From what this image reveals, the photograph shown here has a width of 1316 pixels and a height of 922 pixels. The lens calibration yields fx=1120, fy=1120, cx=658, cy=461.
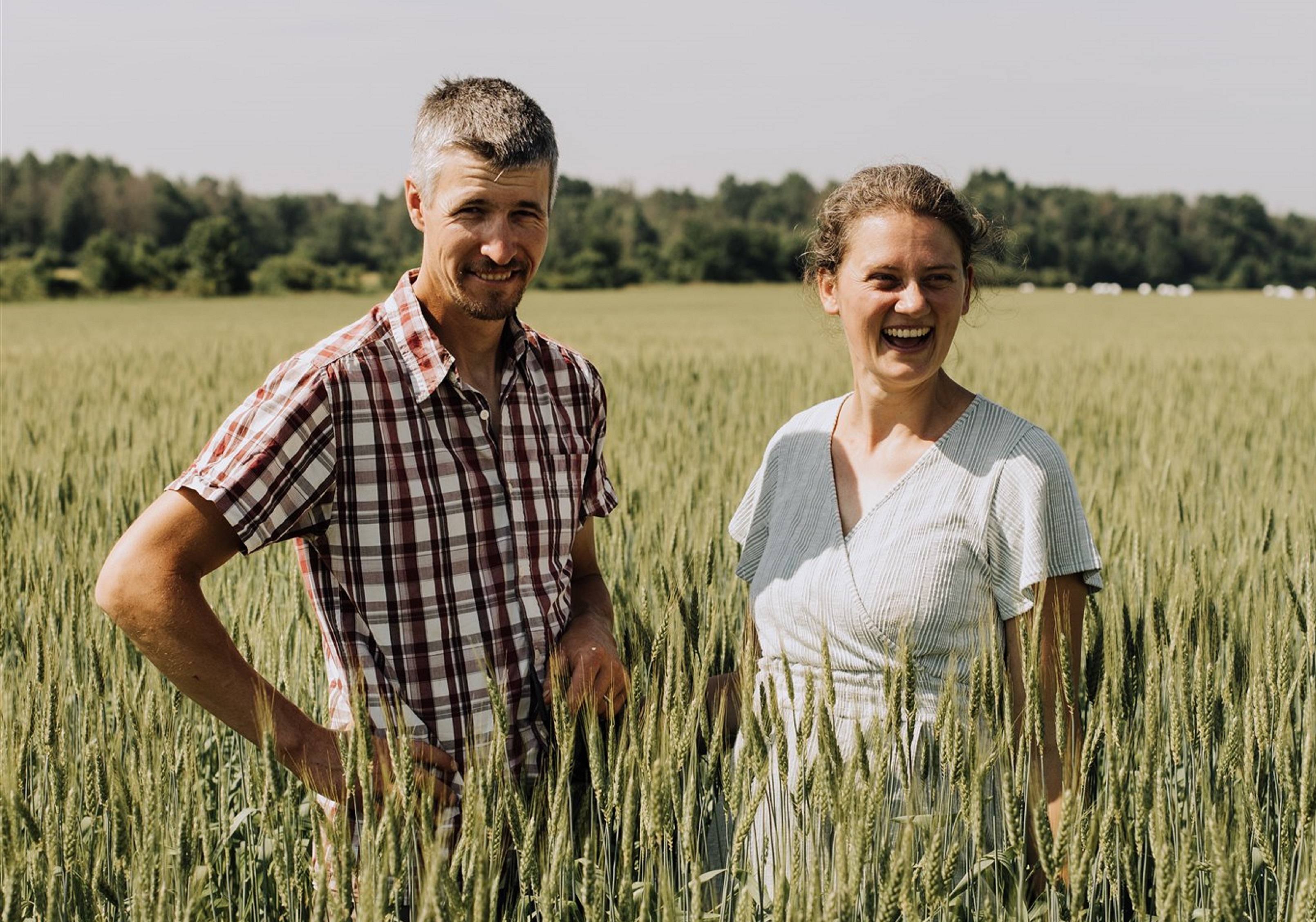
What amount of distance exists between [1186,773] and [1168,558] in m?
1.10

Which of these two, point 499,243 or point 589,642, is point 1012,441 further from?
point 499,243

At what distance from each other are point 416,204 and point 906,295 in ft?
2.57

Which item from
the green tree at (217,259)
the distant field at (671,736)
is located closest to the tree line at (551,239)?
the green tree at (217,259)

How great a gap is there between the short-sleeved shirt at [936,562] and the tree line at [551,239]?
147 feet

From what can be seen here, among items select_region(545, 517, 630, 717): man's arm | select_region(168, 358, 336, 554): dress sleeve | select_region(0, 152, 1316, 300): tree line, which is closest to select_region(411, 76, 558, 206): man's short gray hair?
select_region(168, 358, 336, 554): dress sleeve

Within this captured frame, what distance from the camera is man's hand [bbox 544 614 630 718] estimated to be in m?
1.58

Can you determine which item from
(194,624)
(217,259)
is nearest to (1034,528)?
(194,624)

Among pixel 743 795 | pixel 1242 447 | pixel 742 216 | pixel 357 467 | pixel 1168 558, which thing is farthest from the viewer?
pixel 742 216

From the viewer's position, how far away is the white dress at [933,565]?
63.5 inches

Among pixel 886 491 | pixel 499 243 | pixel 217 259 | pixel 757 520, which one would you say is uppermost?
pixel 217 259

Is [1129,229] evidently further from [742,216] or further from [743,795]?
[743,795]

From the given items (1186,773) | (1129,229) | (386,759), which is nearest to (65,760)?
(386,759)

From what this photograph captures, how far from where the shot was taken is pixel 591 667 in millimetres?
1626

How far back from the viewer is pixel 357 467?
1581 mm
